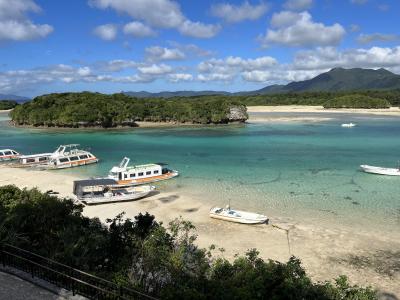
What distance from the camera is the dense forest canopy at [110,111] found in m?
101

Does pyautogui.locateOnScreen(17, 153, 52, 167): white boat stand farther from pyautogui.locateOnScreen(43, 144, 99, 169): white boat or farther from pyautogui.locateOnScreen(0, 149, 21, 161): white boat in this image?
pyautogui.locateOnScreen(0, 149, 21, 161): white boat

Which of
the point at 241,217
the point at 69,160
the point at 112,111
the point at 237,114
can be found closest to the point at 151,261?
the point at 241,217

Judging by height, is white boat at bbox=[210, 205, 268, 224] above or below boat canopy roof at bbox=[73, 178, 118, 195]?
below

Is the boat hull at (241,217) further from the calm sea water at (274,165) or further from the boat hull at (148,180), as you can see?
the boat hull at (148,180)

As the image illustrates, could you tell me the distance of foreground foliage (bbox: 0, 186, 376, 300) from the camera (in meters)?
11.0

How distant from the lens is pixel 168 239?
1528 centimetres

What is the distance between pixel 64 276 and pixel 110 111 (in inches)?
3615

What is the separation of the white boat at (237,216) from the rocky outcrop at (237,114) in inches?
3304

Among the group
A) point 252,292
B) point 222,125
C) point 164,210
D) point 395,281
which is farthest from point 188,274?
point 222,125

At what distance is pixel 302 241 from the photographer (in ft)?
78.5

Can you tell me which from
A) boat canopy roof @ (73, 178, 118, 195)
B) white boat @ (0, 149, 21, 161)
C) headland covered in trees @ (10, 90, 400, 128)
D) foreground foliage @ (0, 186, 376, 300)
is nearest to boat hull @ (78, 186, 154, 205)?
boat canopy roof @ (73, 178, 118, 195)

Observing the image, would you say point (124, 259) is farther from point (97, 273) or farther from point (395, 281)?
point (395, 281)

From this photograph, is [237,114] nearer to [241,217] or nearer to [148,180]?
[148,180]

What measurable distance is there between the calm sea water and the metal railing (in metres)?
18.3
